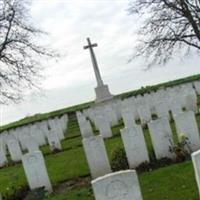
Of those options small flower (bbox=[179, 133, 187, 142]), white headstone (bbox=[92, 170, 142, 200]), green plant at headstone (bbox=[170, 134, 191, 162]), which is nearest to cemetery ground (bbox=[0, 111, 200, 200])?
green plant at headstone (bbox=[170, 134, 191, 162])

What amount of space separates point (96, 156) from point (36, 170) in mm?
1215

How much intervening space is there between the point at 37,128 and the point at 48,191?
1087 centimetres

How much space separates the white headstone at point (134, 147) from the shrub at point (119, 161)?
0.63ft

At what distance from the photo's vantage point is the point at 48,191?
9.70 meters

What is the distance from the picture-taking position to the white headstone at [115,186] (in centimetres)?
522

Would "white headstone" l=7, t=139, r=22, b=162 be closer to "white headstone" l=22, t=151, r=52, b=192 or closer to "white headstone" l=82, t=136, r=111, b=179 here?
"white headstone" l=22, t=151, r=52, b=192

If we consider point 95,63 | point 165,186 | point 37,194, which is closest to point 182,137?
point 165,186

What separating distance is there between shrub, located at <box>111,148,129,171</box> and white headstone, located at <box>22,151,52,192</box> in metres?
1.42

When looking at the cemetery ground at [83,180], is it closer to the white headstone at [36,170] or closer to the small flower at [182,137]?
the white headstone at [36,170]

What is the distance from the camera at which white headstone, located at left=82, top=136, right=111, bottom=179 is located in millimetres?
9828

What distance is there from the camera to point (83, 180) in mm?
10039

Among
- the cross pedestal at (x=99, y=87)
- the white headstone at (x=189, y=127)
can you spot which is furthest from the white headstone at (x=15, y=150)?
the cross pedestal at (x=99, y=87)

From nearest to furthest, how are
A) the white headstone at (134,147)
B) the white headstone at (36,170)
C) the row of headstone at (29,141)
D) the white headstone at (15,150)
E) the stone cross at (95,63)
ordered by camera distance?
the white headstone at (36,170) → the white headstone at (134,147) → the row of headstone at (29,141) → the white headstone at (15,150) → the stone cross at (95,63)

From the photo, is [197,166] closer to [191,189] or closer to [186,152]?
[191,189]
